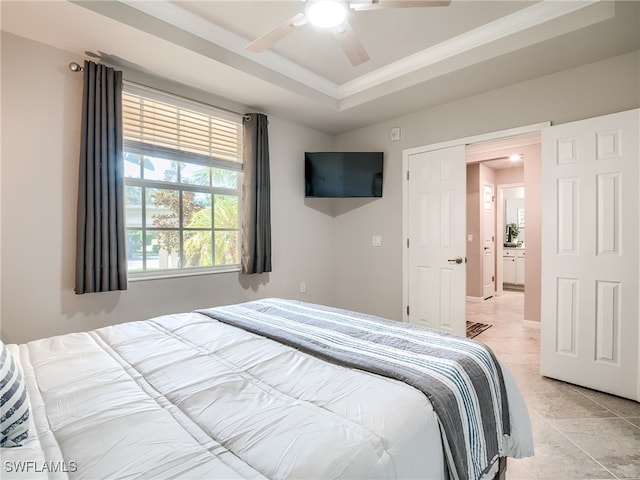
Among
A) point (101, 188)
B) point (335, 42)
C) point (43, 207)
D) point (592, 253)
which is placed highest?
point (335, 42)

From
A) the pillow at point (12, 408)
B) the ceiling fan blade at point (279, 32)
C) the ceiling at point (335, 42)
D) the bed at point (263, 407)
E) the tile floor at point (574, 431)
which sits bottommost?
the tile floor at point (574, 431)

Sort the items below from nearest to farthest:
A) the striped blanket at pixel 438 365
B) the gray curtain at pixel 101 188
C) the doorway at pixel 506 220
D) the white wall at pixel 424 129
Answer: the striped blanket at pixel 438 365, the gray curtain at pixel 101 188, the white wall at pixel 424 129, the doorway at pixel 506 220

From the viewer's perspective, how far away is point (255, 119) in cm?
332

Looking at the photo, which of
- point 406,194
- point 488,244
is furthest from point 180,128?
point 488,244

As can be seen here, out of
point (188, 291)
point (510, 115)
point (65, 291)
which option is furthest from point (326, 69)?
point (65, 291)

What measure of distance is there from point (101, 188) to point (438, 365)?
248cm

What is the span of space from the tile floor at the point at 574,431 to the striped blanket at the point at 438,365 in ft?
2.03

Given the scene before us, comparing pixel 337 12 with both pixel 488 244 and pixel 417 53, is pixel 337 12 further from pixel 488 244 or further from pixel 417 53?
pixel 488 244

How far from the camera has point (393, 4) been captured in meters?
1.64

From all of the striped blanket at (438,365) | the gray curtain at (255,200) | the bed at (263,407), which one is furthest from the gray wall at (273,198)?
the striped blanket at (438,365)

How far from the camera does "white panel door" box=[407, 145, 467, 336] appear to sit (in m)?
3.26

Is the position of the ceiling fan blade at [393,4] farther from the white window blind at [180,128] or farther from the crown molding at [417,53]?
the white window blind at [180,128]

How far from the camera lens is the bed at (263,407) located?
734 mm

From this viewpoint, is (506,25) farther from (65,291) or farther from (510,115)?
(65,291)
